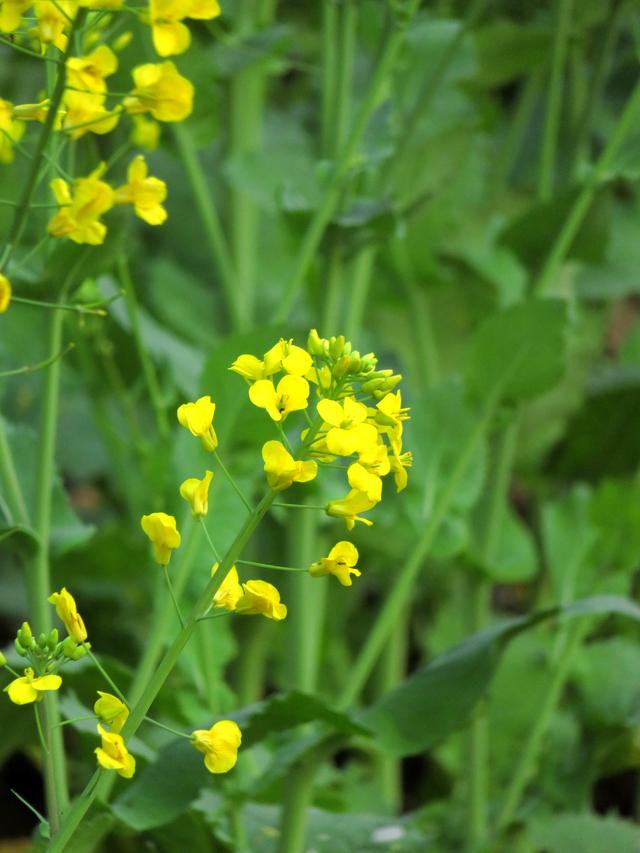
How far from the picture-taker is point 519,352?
605 mm

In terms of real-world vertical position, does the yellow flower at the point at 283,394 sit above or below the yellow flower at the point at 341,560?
above

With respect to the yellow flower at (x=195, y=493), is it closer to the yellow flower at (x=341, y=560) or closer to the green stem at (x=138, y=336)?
the yellow flower at (x=341, y=560)

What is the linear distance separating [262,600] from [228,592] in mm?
17

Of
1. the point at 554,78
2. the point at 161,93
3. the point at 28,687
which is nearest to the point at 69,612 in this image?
the point at 28,687

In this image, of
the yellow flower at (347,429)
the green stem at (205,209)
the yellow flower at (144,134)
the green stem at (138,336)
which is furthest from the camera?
the green stem at (205,209)

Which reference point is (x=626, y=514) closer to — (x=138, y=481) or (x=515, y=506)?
(x=138, y=481)

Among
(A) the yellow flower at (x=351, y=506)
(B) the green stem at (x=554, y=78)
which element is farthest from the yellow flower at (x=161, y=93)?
(B) the green stem at (x=554, y=78)

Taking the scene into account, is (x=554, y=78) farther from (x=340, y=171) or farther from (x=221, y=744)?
(x=221, y=744)

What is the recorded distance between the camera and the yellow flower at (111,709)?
299 millimetres

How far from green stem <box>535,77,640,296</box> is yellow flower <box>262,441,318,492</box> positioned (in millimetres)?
366

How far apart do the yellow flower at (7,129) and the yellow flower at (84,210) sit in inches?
0.9

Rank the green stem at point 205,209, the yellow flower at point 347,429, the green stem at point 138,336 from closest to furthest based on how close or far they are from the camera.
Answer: the yellow flower at point 347,429 → the green stem at point 138,336 → the green stem at point 205,209

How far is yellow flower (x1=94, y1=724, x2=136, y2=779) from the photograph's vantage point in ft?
0.93

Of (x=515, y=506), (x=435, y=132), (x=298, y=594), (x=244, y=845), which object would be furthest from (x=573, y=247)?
(x=515, y=506)
